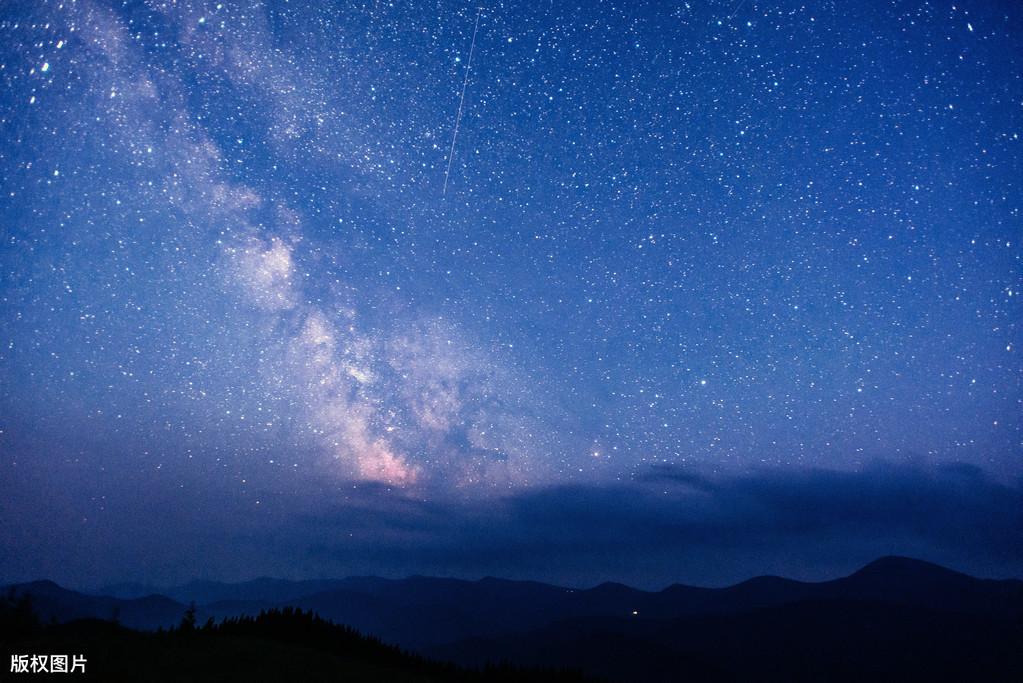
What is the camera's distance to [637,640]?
106000 mm

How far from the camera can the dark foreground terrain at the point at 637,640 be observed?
36.7 ft

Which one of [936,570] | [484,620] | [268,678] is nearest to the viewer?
[268,678]

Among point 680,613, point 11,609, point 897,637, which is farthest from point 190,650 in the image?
point 680,613

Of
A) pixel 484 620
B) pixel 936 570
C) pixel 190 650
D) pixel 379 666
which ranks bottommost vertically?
pixel 484 620

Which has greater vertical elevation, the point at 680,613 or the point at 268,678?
the point at 268,678

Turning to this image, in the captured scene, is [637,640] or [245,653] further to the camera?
[637,640]

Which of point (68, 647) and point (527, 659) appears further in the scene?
point (527, 659)

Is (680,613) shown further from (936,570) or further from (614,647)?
(614,647)

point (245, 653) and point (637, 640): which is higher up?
point (245, 653)

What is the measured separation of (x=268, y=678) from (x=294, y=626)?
469cm

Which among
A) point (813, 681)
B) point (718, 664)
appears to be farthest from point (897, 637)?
point (718, 664)

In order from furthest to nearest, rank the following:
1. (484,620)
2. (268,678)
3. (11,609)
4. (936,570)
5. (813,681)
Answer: (484,620)
(936,570)
(813,681)
(11,609)
(268,678)

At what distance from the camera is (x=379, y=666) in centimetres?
1291

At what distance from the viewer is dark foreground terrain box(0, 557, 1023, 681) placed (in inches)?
441
